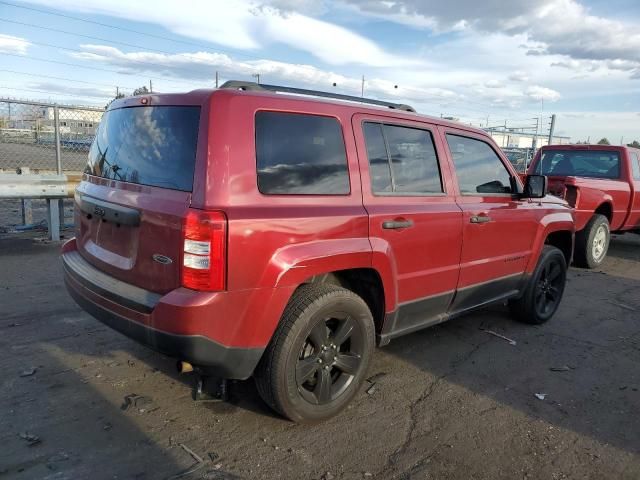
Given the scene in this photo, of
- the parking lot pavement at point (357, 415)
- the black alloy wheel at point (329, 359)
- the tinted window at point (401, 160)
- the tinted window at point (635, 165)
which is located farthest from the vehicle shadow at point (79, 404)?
the tinted window at point (635, 165)

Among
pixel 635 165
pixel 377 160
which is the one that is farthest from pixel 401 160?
pixel 635 165

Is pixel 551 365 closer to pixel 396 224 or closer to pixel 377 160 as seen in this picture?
pixel 396 224

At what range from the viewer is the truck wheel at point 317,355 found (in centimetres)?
290

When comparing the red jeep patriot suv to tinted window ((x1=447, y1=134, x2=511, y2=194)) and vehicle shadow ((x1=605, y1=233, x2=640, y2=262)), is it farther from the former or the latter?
vehicle shadow ((x1=605, y1=233, x2=640, y2=262))

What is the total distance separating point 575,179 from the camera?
7488 millimetres

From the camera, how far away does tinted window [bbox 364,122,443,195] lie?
343cm

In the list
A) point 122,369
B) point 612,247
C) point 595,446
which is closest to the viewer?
point 595,446

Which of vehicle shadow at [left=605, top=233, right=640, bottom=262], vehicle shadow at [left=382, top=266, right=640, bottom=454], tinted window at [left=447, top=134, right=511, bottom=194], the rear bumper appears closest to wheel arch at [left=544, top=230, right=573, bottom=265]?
vehicle shadow at [left=382, top=266, right=640, bottom=454]

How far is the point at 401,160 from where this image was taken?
11.9 ft

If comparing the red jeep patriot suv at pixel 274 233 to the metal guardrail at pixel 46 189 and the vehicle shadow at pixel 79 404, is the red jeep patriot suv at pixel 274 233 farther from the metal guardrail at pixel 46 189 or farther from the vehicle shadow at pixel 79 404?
the metal guardrail at pixel 46 189

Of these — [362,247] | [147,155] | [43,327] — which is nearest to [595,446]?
[362,247]

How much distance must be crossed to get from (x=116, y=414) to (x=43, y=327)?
5.64ft

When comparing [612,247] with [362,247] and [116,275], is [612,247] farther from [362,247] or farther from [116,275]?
[116,275]

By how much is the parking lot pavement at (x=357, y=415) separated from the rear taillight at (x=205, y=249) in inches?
38.9
